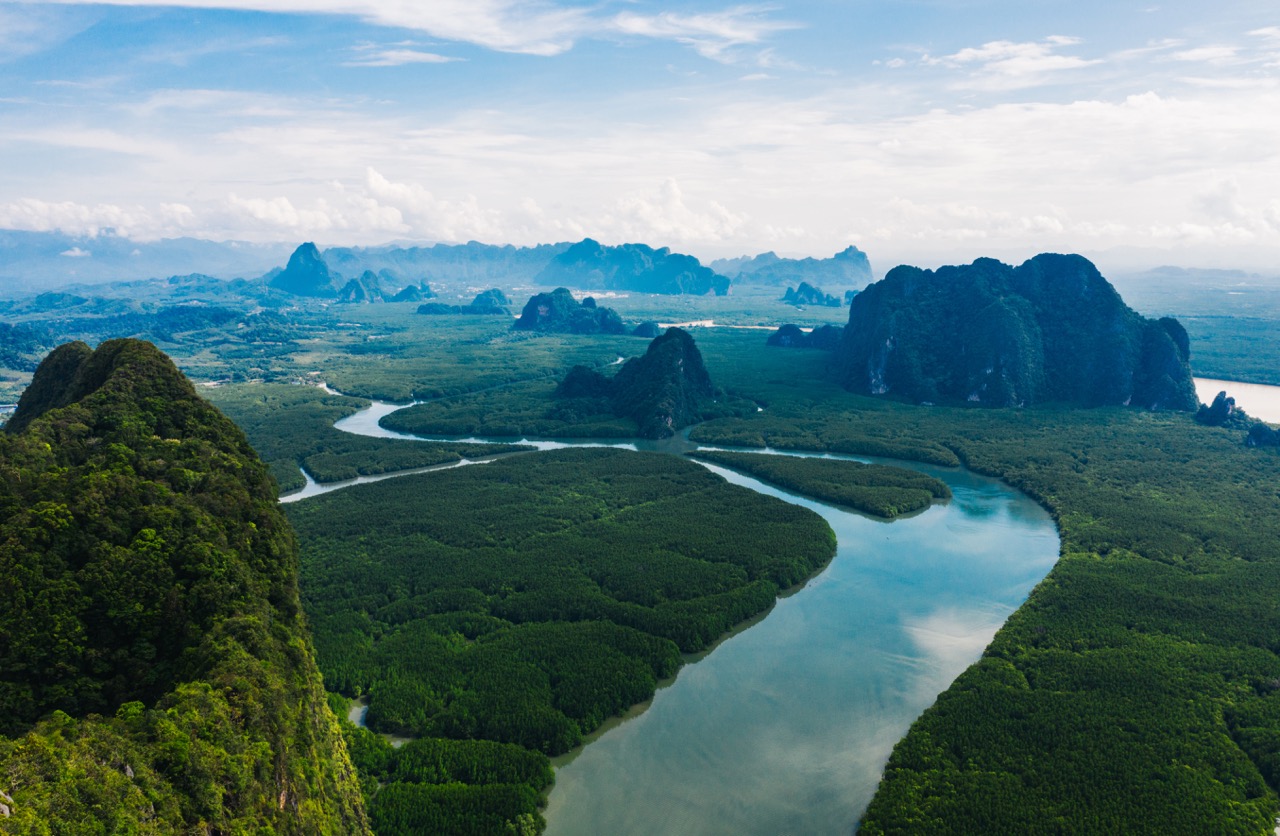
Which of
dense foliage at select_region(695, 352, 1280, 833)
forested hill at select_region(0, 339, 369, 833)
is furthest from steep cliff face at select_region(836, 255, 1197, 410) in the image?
forested hill at select_region(0, 339, 369, 833)

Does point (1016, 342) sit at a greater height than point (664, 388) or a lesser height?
greater

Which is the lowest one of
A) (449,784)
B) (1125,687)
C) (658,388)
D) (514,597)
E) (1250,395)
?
(449,784)

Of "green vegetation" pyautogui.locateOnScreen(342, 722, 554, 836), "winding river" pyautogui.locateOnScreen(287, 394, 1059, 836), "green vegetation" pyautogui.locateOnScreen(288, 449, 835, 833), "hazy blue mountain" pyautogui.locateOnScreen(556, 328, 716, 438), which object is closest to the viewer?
"green vegetation" pyautogui.locateOnScreen(342, 722, 554, 836)

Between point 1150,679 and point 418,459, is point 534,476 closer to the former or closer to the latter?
point 418,459

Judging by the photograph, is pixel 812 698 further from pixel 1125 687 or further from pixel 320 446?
pixel 320 446

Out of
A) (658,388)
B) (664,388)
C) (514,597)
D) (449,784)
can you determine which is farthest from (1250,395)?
(449,784)

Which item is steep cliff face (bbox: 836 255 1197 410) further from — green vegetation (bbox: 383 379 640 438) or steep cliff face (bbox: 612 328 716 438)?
green vegetation (bbox: 383 379 640 438)
